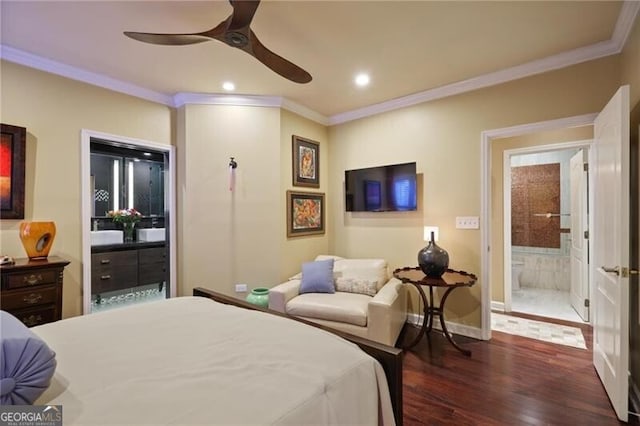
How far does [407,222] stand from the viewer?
11.8 feet

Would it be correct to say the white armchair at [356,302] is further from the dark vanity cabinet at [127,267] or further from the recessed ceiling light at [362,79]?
the dark vanity cabinet at [127,267]

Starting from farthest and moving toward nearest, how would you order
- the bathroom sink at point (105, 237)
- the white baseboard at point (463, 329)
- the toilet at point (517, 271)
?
the toilet at point (517, 271), the bathroom sink at point (105, 237), the white baseboard at point (463, 329)

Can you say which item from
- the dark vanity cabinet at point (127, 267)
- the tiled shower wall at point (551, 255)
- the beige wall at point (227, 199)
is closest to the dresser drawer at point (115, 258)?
the dark vanity cabinet at point (127, 267)

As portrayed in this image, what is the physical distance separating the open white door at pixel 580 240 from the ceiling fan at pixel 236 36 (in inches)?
153

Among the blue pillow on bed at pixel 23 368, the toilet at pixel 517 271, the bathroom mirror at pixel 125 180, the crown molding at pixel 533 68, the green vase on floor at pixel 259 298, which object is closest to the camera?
the blue pillow on bed at pixel 23 368

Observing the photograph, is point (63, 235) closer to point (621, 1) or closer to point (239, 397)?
point (239, 397)

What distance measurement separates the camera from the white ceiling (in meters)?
2.00

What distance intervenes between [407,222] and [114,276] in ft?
13.7

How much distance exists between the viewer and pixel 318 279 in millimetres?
3199

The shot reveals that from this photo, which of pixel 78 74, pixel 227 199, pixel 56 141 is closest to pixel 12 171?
pixel 56 141

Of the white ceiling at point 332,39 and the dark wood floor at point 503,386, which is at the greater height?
the white ceiling at point 332,39

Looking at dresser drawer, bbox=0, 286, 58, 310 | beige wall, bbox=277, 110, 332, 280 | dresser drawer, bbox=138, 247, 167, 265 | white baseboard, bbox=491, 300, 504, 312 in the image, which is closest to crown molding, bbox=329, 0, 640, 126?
beige wall, bbox=277, 110, 332, 280

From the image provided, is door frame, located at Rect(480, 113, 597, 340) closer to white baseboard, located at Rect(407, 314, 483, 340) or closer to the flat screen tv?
white baseboard, located at Rect(407, 314, 483, 340)

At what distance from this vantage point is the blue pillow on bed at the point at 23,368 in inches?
34.3
